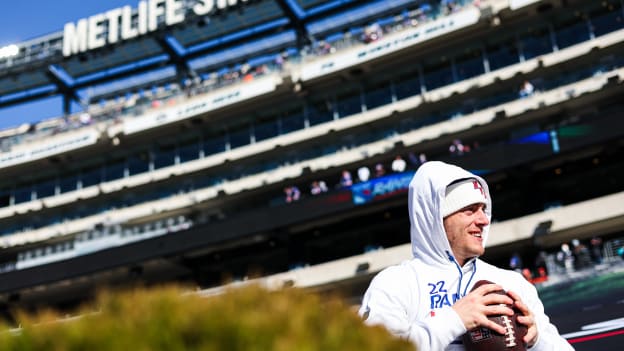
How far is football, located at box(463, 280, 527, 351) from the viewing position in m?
2.73

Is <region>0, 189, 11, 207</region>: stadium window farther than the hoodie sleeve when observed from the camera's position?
Yes

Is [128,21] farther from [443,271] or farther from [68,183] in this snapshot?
[443,271]

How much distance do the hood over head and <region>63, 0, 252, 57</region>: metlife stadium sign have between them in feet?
135

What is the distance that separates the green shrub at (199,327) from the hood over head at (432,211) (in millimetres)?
1381

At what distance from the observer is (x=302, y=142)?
3816 centimetres

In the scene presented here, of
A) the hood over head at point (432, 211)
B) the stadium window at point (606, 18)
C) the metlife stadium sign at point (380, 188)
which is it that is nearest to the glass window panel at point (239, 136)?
the metlife stadium sign at point (380, 188)

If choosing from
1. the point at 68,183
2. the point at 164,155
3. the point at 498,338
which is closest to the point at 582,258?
the point at 498,338

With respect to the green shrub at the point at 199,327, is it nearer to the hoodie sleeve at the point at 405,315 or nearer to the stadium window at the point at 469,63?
the hoodie sleeve at the point at 405,315

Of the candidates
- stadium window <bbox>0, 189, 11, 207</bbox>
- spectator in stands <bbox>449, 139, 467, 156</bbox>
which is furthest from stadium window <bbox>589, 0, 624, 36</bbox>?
stadium window <bbox>0, 189, 11, 207</bbox>

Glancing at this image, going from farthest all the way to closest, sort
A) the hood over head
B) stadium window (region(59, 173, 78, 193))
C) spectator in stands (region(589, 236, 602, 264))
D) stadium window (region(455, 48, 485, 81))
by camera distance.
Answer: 1. stadium window (region(59, 173, 78, 193))
2. stadium window (region(455, 48, 485, 81))
3. spectator in stands (region(589, 236, 602, 264))
4. the hood over head

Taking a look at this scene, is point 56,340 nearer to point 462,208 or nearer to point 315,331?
point 315,331

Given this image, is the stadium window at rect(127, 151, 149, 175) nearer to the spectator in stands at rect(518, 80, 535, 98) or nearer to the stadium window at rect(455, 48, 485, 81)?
the stadium window at rect(455, 48, 485, 81)

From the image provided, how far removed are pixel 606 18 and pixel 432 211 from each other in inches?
1323

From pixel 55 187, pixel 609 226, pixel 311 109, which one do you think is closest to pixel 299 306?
pixel 609 226
